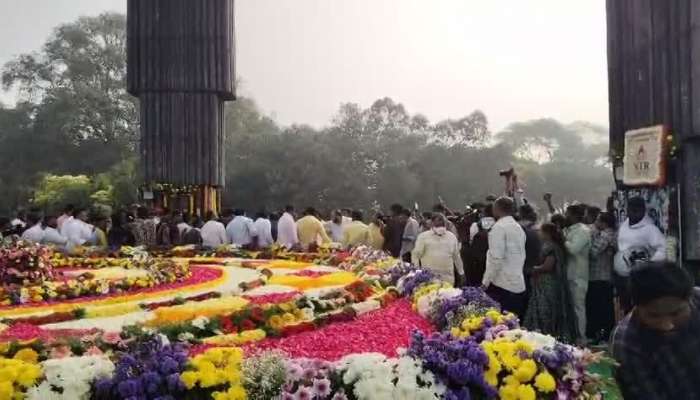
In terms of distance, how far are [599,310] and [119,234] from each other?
8.68 metres

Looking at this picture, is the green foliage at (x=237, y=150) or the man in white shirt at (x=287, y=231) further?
the green foliage at (x=237, y=150)

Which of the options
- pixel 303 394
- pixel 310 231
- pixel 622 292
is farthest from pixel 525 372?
pixel 310 231

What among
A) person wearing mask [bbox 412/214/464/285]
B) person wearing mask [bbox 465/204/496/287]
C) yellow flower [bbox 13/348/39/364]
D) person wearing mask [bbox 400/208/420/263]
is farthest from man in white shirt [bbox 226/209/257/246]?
yellow flower [bbox 13/348/39/364]

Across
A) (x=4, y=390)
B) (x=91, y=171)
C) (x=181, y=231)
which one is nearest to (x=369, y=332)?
(x=4, y=390)

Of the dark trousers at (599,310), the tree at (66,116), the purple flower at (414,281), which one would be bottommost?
the dark trousers at (599,310)

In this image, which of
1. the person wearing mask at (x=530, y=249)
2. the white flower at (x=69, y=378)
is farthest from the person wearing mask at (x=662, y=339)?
the person wearing mask at (x=530, y=249)

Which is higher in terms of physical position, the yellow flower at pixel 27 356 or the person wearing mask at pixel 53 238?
the person wearing mask at pixel 53 238

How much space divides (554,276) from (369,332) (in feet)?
12.8

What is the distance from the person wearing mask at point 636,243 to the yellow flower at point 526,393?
4379 millimetres

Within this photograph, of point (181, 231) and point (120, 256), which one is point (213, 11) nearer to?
point (181, 231)

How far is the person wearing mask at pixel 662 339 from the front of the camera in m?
3.35

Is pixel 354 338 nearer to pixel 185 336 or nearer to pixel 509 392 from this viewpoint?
pixel 185 336

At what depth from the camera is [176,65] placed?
24.9 metres

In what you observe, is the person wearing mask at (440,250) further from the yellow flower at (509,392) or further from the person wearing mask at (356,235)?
the yellow flower at (509,392)
